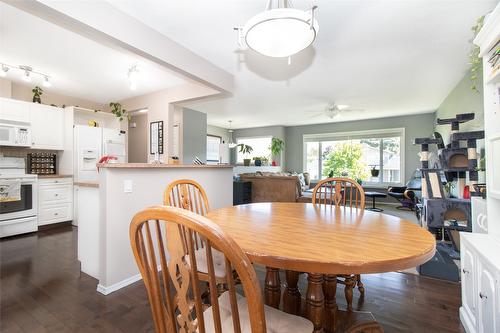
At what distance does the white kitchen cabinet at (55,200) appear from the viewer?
3826mm

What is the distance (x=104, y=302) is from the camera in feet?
5.96

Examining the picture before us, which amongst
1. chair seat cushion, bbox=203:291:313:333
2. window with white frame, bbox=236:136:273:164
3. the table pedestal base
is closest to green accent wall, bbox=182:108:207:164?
window with white frame, bbox=236:136:273:164

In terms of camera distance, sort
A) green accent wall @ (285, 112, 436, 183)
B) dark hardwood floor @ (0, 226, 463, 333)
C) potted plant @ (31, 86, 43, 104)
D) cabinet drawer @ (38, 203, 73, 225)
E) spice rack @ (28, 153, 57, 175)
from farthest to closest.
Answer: green accent wall @ (285, 112, 436, 183), spice rack @ (28, 153, 57, 175), potted plant @ (31, 86, 43, 104), cabinet drawer @ (38, 203, 73, 225), dark hardwood floor @ (0, 226, 463, 333)

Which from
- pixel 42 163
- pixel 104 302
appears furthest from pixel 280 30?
pixel 42 163

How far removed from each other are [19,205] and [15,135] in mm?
1086

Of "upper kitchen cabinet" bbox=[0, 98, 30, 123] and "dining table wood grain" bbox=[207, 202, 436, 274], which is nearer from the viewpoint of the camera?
"dining table wood grain" bbox=[207, 202, 436, 274]

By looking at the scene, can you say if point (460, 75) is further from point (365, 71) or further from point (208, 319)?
point (208, 319)

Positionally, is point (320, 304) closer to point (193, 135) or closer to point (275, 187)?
point (275, 187)

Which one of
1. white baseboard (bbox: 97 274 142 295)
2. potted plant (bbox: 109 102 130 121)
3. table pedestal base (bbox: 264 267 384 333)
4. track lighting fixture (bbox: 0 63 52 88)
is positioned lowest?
white baseboard (bbox: 97 274 142 295)

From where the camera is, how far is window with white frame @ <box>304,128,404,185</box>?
662 centimetres

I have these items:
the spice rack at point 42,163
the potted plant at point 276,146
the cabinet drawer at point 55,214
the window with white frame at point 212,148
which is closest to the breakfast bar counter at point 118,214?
the cabinet drawer at point 55,214

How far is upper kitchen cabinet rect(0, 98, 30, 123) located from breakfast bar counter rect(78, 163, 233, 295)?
2636 millimetres

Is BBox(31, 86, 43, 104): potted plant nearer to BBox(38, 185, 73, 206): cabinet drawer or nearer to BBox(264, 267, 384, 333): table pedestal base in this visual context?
BBox(38, 185, 73, 206): cabinet drawer

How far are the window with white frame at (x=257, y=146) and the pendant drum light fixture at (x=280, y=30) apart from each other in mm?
6892
